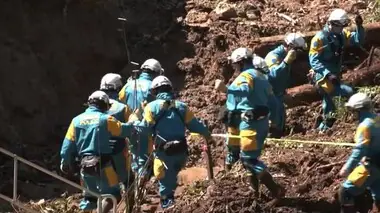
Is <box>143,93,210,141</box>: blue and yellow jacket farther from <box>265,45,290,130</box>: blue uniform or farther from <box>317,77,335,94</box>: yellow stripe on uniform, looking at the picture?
<box>317,77,335,94</box>: yellow stripe on uniform

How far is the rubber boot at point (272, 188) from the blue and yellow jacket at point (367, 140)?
1.29m

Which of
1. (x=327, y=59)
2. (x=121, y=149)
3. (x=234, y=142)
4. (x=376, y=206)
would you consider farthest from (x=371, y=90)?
(x=121, y=149)

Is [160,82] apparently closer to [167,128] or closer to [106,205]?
[167,128]

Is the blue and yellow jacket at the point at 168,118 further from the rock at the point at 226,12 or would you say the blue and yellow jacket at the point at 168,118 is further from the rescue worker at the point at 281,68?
the rock at the point at 226,12

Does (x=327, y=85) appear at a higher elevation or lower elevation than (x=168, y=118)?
higher

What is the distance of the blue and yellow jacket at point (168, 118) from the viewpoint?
511 inches

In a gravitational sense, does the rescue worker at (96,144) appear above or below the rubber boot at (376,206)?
above

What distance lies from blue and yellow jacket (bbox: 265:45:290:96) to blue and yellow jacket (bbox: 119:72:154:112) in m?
2.06

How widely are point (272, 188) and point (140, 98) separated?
2.76m

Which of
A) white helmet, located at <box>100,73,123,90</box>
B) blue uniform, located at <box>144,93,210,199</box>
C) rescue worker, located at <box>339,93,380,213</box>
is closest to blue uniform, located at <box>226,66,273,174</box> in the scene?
blue uniform, located at <box>144,93,210,199</box>

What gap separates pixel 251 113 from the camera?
12703 millimetres

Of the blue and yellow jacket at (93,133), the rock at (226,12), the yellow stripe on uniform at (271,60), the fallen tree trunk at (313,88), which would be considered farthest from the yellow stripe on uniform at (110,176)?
the rock at (226,12)

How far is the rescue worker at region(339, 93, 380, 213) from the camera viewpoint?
1141 cm

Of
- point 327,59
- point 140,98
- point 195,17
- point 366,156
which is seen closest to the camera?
point 366,156
